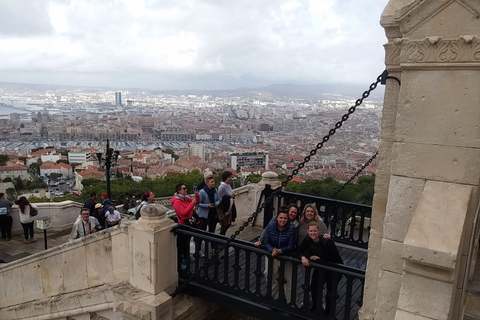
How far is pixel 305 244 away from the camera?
4.36 meters

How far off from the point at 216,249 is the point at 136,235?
1.06m

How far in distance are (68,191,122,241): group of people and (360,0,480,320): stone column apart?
5718mm

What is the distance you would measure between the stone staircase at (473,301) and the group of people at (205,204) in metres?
3.40

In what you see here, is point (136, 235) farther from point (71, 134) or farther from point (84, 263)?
point (71, 134)

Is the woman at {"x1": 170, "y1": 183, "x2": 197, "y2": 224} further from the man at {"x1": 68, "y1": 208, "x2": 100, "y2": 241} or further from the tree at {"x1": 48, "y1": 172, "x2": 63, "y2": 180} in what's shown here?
the tree at {"x1": 48, "y1": 172, "x2": 63, "y2": 180}

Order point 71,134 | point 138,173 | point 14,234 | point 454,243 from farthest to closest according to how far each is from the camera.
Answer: point 71,134
point 138,173
point 14,234
point 454,243

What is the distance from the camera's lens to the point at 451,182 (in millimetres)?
2480

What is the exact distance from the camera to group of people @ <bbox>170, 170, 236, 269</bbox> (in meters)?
5.54

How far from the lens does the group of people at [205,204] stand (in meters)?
5.54

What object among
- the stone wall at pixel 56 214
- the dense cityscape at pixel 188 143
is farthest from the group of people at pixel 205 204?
the dense cityscape at pixel 188 143

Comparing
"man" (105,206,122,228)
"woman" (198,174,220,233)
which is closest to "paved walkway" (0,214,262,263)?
"man" (105,206,122,228)

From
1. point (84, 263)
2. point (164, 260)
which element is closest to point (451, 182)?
point (164, 260)

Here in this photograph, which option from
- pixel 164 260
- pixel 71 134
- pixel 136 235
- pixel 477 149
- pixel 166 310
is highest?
pixel 477 149

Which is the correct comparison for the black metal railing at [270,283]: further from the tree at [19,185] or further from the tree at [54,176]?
the tree at [54,176]
